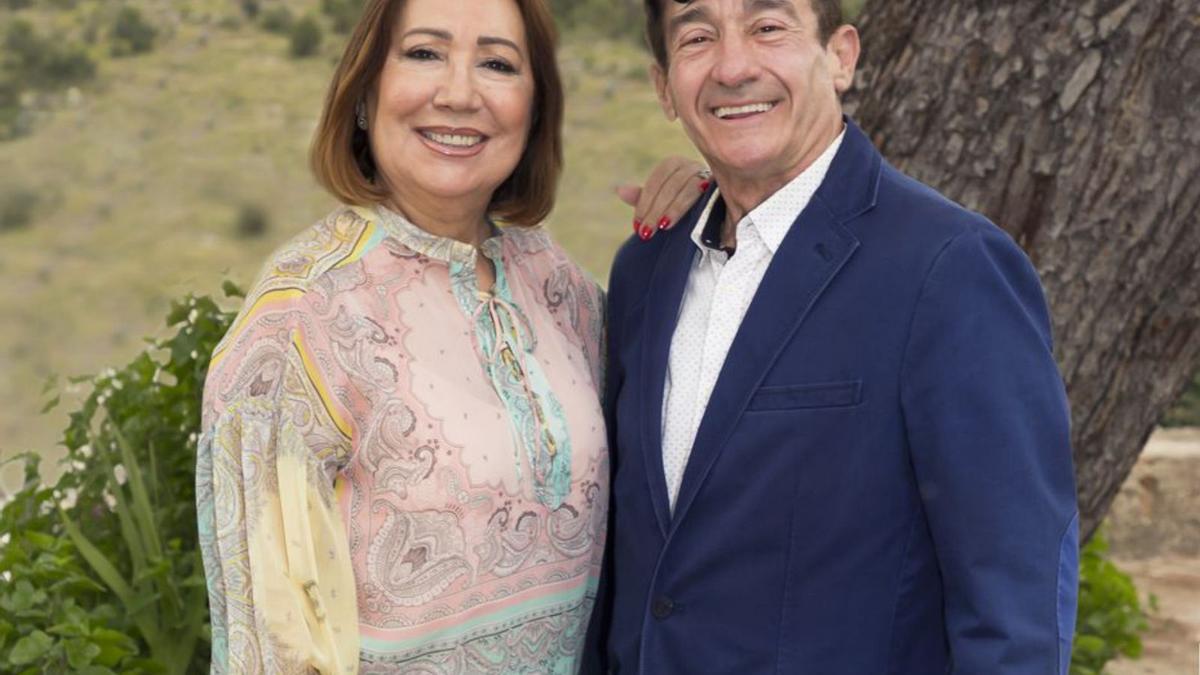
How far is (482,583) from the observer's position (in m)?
2.28

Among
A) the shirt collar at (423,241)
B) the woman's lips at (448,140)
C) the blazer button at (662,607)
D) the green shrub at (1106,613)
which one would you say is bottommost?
the green shrub at (1106,613)

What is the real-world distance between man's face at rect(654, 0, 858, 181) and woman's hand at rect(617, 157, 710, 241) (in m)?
0.30

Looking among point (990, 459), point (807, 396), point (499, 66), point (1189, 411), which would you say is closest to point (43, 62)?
point (1189, 411)

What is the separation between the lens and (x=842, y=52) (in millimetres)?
2295

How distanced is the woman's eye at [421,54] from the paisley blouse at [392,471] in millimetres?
261

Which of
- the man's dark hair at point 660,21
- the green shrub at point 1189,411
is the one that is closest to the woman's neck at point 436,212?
the man's dark hair at point 660,21

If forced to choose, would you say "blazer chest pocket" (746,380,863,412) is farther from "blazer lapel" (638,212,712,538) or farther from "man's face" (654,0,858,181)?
"man's face" (654,0,858,181)

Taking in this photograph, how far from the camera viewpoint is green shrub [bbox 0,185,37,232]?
27.8 metres

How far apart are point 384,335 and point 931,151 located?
1.70 metres

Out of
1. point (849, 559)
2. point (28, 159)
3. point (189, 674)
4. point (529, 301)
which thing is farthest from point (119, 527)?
point (28, 159)

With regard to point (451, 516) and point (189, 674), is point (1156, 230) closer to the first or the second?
point (451, 516)

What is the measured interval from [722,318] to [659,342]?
132 mm

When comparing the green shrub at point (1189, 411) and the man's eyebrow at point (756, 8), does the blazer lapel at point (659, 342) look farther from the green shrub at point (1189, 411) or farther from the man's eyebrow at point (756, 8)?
the green shrub at point (1189, 411)

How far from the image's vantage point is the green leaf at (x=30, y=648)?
290 cm
